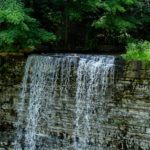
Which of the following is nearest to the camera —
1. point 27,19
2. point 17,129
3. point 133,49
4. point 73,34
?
point 133,49

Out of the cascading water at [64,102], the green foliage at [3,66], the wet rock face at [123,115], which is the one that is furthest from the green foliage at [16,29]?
the wet rock face at [123,115]

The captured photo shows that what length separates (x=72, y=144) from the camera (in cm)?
552

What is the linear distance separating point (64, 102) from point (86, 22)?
451cm

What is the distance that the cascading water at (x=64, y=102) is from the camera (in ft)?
17.2

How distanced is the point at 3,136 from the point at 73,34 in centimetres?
496

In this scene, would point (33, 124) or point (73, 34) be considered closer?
point (33, 124)

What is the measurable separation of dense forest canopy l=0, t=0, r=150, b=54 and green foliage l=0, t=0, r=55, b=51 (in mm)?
30

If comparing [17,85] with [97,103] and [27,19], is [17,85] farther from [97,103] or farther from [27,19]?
[97,103]

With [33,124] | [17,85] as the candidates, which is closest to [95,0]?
[17,85]

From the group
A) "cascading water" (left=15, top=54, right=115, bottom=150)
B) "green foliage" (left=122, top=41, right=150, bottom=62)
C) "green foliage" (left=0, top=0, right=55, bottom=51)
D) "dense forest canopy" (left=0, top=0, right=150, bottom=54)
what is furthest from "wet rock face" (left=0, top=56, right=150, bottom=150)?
"dense forest canopy" (left=0, top=0, right=150, bottom=54)

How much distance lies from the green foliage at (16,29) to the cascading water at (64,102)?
0.62m

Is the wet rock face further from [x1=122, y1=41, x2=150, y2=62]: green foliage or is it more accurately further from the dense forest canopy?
the dense forest canopy

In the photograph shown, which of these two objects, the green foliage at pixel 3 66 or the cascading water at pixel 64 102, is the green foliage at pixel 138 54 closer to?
the cascading water at pixel 64 102

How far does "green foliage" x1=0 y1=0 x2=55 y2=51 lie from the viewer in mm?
5402
